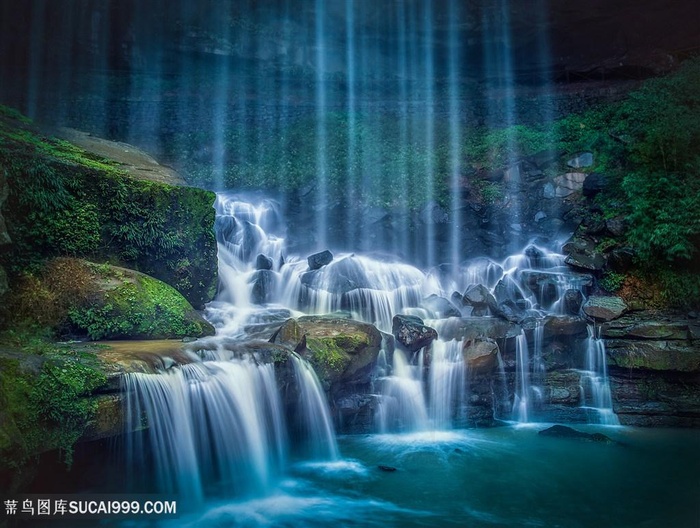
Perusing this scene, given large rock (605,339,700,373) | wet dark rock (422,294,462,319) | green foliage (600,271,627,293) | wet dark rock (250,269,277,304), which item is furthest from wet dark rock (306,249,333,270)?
large rock (605,339,700,373)

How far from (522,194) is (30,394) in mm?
15503

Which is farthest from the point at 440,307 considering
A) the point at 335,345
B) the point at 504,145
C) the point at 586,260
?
the point at 504,145

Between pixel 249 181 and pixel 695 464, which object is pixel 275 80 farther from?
pixel 695 464

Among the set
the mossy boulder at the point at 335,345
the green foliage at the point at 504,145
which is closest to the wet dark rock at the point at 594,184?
the green foliage at the point at 504,145

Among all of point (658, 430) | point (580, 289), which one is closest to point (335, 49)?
point (580, 289)

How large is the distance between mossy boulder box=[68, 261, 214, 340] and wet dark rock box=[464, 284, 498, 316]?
6.10m

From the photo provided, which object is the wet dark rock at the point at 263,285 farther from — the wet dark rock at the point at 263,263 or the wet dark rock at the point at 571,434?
the wet dark rock at the point at 571,434

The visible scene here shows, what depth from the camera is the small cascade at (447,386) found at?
8797 millimetres

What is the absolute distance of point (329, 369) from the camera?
770 cm

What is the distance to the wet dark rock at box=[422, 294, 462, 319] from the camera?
1079 centimetres

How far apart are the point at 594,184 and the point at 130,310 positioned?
13639 millimetres

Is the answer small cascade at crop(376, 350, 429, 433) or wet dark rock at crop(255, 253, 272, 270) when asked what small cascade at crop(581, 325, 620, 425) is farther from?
wet dark rock at crop(255, 253, 272, 270)

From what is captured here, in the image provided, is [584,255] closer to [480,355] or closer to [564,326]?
[564,326]

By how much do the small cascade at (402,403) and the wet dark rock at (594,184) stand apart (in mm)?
9401
